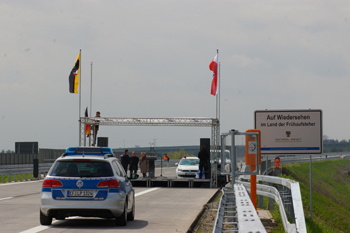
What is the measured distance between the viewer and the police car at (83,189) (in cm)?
1195

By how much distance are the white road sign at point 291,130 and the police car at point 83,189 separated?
15.0ft

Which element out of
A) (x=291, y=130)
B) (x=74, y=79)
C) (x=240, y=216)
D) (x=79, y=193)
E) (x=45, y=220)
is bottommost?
(x=45, y=220)

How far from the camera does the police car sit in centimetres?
1195

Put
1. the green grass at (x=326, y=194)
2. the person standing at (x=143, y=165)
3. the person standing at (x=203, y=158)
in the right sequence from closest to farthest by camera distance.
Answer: the green grass at (x=326, y=194) → the person standing at (x=203, y=158) → the person standing at (x=143, y=165)

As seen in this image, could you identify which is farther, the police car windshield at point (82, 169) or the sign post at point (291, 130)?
the sign post at point (291, 130)

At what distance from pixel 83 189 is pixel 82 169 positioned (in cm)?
44

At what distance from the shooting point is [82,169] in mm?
12203

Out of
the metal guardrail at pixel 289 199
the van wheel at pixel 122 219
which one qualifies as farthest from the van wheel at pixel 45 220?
the metal guardrail at pixel 289 199

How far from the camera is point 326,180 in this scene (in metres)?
61.9

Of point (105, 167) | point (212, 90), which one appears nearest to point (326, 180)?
point (212, 90)

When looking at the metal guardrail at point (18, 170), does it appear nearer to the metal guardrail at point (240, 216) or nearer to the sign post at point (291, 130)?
the sign post at point (291, 130)

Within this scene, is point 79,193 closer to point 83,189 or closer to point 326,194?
point 83,189

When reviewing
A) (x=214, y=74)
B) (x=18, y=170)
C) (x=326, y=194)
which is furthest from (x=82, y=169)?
(x=326, y=194)

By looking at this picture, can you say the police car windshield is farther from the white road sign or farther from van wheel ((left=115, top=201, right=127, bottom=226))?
the white road sign
